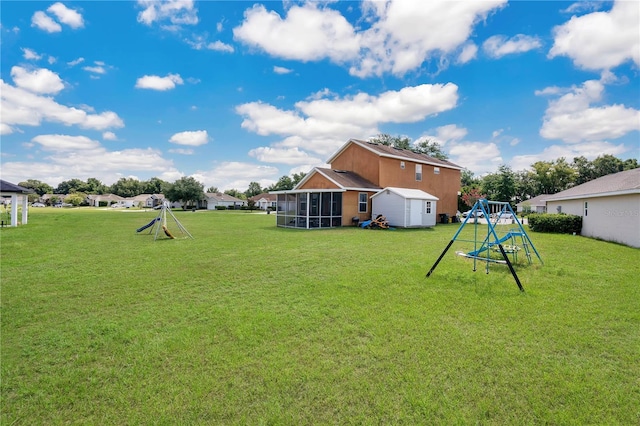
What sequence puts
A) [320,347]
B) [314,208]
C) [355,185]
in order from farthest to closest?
1. [355,185]
2. [314,208]
3. [320,347]

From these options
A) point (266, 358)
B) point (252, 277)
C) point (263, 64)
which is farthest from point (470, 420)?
point (263, 64)

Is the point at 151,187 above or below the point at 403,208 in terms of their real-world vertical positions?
above

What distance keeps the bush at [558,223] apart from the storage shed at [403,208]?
6.51 meters

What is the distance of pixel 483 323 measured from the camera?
4.71m

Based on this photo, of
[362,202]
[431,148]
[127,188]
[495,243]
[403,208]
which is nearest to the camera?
[495,243]

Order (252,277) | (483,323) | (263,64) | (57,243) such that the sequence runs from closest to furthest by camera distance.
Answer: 1. (483,323)
2. (252,277)
3. (57,243)
4. (263,64)

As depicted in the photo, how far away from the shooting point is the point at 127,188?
102062 mm

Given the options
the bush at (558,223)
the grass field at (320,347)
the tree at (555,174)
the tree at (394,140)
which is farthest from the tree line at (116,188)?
the grass field at (320,347)

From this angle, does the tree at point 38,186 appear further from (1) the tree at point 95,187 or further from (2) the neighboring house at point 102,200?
(2) the neighboring house at point 102,200

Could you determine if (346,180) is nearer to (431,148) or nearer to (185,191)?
(431,148)

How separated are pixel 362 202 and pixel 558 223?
12.1 meters

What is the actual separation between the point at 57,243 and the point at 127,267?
24.6 feet

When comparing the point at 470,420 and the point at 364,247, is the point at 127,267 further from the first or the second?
the point at 470,420

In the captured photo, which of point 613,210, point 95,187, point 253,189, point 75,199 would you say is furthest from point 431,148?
point 95,187
